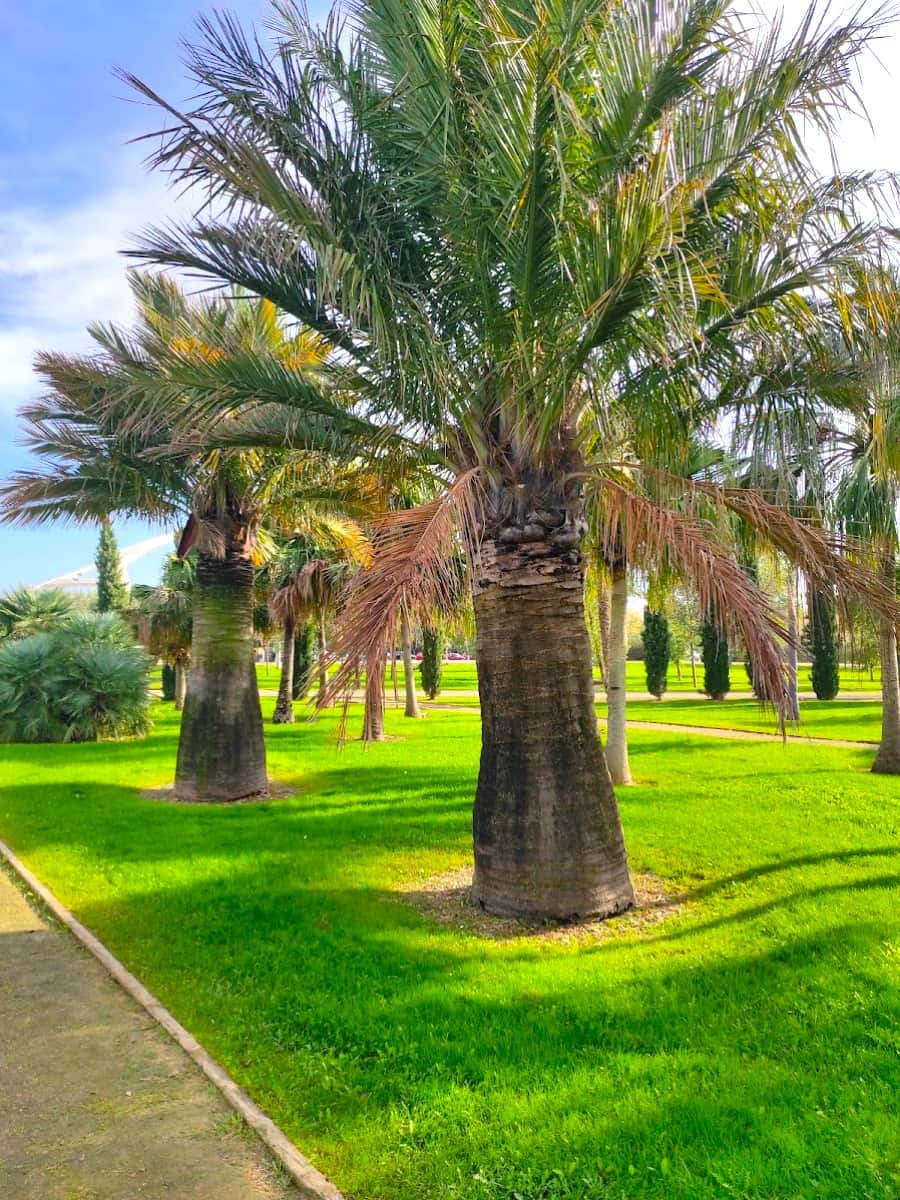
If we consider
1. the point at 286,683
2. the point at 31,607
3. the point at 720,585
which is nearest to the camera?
the point at 720,585

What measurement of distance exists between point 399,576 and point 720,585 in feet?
6.81

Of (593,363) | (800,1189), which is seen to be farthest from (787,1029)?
(593,363)

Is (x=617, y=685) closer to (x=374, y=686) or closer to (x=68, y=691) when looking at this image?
(x=374, y=686)

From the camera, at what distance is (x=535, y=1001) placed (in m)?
4.58

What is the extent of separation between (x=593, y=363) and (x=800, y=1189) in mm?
4522

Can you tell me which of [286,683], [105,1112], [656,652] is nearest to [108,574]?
[286,683]

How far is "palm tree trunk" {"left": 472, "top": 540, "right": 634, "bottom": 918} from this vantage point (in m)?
5.96

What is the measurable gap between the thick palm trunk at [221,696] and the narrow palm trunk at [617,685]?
16.2 ft

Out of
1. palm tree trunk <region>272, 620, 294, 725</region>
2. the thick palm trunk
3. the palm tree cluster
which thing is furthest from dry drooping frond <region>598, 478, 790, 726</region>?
palm tree trunk <region>272, 620, 294, 725</region>

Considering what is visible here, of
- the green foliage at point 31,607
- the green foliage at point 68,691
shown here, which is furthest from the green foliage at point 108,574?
the green foliage at point 68,691

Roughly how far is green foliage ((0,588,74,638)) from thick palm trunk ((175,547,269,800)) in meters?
16.9

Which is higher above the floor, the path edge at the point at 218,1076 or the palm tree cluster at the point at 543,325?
the palm tree cluster at the point at 543,325

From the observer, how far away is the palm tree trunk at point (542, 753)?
19.6 ft

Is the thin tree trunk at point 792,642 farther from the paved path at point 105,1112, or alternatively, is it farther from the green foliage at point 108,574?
the green foliage at point 108,574
